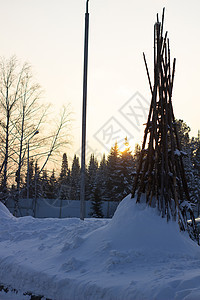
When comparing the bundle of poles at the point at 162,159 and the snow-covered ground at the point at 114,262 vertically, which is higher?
the bundle of poles at the point at 162,159

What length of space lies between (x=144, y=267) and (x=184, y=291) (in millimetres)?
1467

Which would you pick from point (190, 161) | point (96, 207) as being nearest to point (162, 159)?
point (96, 207)

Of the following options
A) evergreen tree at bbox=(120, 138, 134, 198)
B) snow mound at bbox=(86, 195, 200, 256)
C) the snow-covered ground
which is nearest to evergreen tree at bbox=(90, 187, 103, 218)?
evergreen tree at bbox=(120, 138, 134, 198)

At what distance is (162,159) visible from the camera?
6656mm

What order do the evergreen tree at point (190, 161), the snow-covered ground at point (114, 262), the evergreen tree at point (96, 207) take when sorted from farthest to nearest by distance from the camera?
the evergreen tree at point (190, 161), the evergreen tree at point (96, 207), the snow-covered ground at point (114, 262)

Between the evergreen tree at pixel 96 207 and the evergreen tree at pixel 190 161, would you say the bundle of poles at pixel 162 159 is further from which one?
the evergreen tree at pixel 190 161

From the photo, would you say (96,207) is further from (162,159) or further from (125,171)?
(162,159)

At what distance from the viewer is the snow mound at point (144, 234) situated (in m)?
5.88

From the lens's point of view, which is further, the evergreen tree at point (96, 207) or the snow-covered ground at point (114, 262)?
the evergreen tree at point (96, 207)

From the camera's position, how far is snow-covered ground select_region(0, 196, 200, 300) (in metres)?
4.45

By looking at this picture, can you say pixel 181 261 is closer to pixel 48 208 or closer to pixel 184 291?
pixel 184 291

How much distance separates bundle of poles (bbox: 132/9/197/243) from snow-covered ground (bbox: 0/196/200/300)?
0.28 metres

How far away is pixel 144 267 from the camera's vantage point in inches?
212

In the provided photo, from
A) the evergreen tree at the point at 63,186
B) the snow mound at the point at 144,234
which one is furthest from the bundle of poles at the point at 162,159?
the evergreen tree at the point at 63,186
